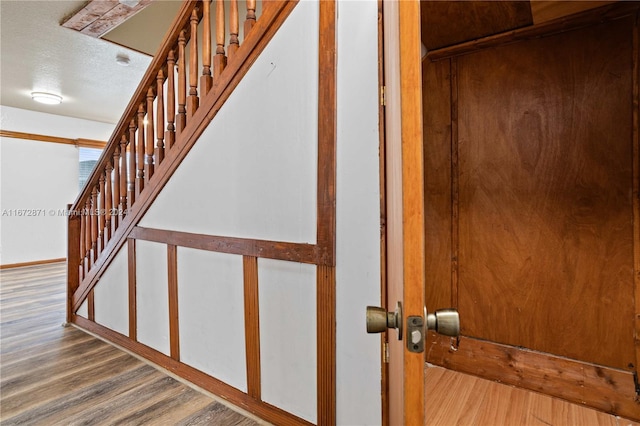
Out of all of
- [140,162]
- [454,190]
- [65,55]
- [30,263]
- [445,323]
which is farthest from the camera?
[30,263]

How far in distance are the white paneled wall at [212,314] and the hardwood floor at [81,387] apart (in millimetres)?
173

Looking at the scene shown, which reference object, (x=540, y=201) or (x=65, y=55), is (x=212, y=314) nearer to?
(x=540, y=201)

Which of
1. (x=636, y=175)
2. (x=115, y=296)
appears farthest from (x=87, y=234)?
(x=636, y=175)

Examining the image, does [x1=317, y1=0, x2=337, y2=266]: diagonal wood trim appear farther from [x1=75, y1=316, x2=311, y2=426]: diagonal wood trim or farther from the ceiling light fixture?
the ceiling light fixture

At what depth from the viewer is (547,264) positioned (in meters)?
1.86

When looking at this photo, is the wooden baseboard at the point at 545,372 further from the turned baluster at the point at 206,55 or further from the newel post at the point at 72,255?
the newel post at the point at 72,255

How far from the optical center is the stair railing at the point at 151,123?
1.89m

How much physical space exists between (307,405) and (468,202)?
1.41 m

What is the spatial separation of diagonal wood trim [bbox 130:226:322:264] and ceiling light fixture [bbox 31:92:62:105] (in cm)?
356

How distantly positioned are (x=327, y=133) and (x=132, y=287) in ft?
6.02

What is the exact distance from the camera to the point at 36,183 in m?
5.48

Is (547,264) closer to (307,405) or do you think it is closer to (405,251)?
(307,405)

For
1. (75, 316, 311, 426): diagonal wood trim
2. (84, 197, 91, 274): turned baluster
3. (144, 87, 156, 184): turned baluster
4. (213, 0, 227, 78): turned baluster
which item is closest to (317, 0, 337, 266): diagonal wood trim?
(213, 0, 227, 78): turned baluster

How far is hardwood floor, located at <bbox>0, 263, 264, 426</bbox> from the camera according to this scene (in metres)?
1.72
